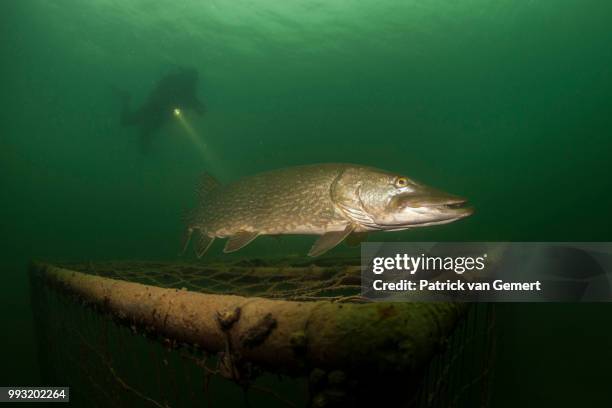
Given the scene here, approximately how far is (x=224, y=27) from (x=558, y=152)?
201 feet

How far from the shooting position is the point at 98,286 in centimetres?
213

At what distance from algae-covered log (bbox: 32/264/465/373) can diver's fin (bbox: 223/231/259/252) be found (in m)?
2.35

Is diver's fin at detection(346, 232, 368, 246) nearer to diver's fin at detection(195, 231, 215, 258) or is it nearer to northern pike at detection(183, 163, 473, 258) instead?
northern pike at detection(183, 163, 473, 258)

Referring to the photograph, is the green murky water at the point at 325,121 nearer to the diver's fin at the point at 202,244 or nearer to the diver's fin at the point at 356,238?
the diver's fin at the point at 202,244

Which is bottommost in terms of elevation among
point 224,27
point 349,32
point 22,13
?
point 22,13

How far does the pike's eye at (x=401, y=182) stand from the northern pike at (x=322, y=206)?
0.01 m

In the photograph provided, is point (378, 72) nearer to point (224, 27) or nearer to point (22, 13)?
point (224, 27)

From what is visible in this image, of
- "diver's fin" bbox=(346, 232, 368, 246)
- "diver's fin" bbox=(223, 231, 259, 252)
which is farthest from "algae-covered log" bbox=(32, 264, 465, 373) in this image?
"diver's fin" bbox=(346, 232, 368, 246)

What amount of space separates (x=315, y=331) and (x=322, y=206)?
111 inches

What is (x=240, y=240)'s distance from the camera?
12.7 feet

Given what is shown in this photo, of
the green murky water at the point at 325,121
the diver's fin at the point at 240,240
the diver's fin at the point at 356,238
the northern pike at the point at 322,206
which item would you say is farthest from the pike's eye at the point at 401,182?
the green murky water at the point at 325,121

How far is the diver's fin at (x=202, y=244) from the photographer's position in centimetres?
433

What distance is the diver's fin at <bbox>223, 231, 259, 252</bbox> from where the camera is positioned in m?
3.70

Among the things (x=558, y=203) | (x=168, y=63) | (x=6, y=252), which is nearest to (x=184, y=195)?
(x=6, y=252)
